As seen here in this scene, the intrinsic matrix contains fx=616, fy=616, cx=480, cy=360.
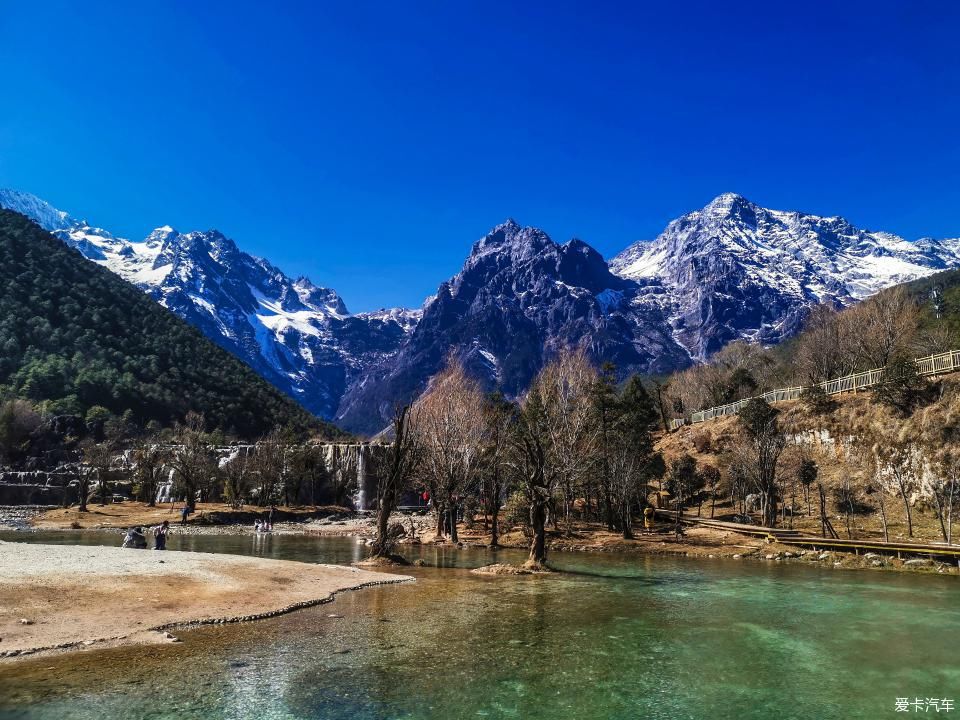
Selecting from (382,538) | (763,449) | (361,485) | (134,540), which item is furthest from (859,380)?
(361,485)

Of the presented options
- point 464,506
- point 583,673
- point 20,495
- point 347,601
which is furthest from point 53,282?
point 583,673

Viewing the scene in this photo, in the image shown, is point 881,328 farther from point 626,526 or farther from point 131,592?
point 131,592

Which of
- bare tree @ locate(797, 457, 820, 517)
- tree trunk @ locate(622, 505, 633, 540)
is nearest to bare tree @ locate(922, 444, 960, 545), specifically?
bare tree @ locate(797, 457, 820, 517)

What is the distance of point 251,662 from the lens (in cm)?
1609

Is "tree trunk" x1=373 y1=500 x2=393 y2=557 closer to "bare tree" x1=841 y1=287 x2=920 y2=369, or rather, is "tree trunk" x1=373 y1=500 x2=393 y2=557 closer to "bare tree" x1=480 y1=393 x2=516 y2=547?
"bare tree" x1=480 y1=393 x2=516 y2=547

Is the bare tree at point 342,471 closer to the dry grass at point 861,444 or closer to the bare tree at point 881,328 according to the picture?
the dry grass at point 861,444

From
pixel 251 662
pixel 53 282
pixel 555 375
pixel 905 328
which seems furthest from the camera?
pixel 53 282

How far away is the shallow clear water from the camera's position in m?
13.4

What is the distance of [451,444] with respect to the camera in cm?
5406

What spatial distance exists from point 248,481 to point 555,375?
158ft

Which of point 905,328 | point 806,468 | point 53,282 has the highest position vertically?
point 53,282

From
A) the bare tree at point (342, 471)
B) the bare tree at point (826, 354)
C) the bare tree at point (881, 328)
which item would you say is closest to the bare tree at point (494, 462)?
the bare tree at point (342, 471)

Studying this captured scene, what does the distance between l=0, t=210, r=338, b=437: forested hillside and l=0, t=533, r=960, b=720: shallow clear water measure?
112 meters

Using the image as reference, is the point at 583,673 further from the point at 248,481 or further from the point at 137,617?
the point at 248,481
